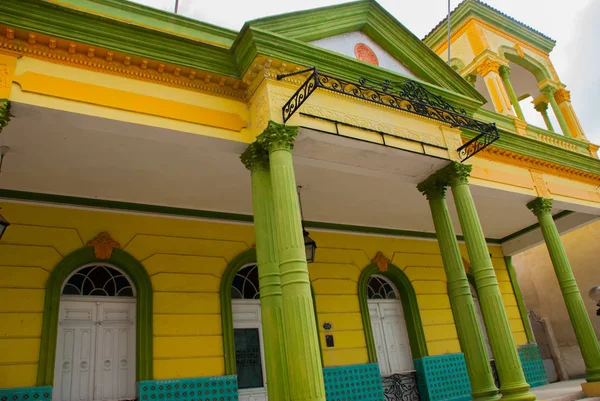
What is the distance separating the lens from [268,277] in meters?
5.21

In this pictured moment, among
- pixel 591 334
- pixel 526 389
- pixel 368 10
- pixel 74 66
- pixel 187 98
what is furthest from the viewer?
pixel 591 334

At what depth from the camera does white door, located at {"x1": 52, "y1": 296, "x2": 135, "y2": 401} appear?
650 cm

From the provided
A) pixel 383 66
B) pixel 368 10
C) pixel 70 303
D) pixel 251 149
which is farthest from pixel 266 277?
pixel 368 10

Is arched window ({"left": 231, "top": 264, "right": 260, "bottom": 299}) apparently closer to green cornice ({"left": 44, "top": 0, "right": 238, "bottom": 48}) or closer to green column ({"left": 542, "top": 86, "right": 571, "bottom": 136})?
green cornice ({"left": 44, "top": 0, "right": 238, "bottom": 48})

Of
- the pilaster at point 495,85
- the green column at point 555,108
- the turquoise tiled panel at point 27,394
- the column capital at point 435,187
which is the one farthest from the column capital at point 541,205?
the turquoise tiled panel at point 27,394

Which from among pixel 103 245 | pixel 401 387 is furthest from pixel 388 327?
pixel 103 245

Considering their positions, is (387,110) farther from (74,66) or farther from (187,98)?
(74,66)

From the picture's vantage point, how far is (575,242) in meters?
14.5

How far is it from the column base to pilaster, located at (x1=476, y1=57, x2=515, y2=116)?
5288 millimetres

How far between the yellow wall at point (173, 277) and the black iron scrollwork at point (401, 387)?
717mm

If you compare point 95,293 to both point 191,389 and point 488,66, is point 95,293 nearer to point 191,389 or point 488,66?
point 191,389

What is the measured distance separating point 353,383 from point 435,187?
3.79 metres

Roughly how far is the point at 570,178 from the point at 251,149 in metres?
7.63

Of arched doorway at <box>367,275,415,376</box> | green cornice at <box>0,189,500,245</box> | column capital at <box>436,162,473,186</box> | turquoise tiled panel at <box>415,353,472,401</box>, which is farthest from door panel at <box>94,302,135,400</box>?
turquoise tiled panel at <box>415,353,472,401</box>
